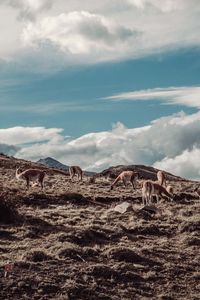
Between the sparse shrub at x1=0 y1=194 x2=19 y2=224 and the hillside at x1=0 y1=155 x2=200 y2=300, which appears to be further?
the sparse shrub at x1=0 y1=194 x2=19 y2=224

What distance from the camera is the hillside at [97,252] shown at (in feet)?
50.7

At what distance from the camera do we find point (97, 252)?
18984mm

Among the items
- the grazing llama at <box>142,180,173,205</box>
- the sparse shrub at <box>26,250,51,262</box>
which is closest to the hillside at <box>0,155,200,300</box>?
the sparse shrub at <box>26,250,51,262</box>

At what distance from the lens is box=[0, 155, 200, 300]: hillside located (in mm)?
15445

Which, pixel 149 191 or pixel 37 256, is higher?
pixel 149 191

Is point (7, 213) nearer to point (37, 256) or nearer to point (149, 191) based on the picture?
point (37, 256)

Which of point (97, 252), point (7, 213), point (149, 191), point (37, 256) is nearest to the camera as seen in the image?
point (37, 256)

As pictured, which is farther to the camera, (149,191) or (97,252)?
(149,191)

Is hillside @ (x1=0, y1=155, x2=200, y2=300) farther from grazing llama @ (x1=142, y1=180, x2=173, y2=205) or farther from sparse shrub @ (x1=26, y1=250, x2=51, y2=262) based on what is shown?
grazing llama @ (x1=142, y1=180, x2=173, y2=205)

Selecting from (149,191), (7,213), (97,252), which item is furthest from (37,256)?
(149,191)

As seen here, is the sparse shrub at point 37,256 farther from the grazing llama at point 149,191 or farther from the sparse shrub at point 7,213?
the grazing llama at point 149,191

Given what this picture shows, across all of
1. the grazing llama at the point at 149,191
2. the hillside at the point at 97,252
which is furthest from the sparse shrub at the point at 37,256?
the grazing llama at the point at 149,191

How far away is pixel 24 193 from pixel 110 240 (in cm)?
1281

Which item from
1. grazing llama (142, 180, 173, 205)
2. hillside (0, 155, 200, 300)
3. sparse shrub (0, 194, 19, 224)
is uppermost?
grazing llama (142, 180, 173, 205)
